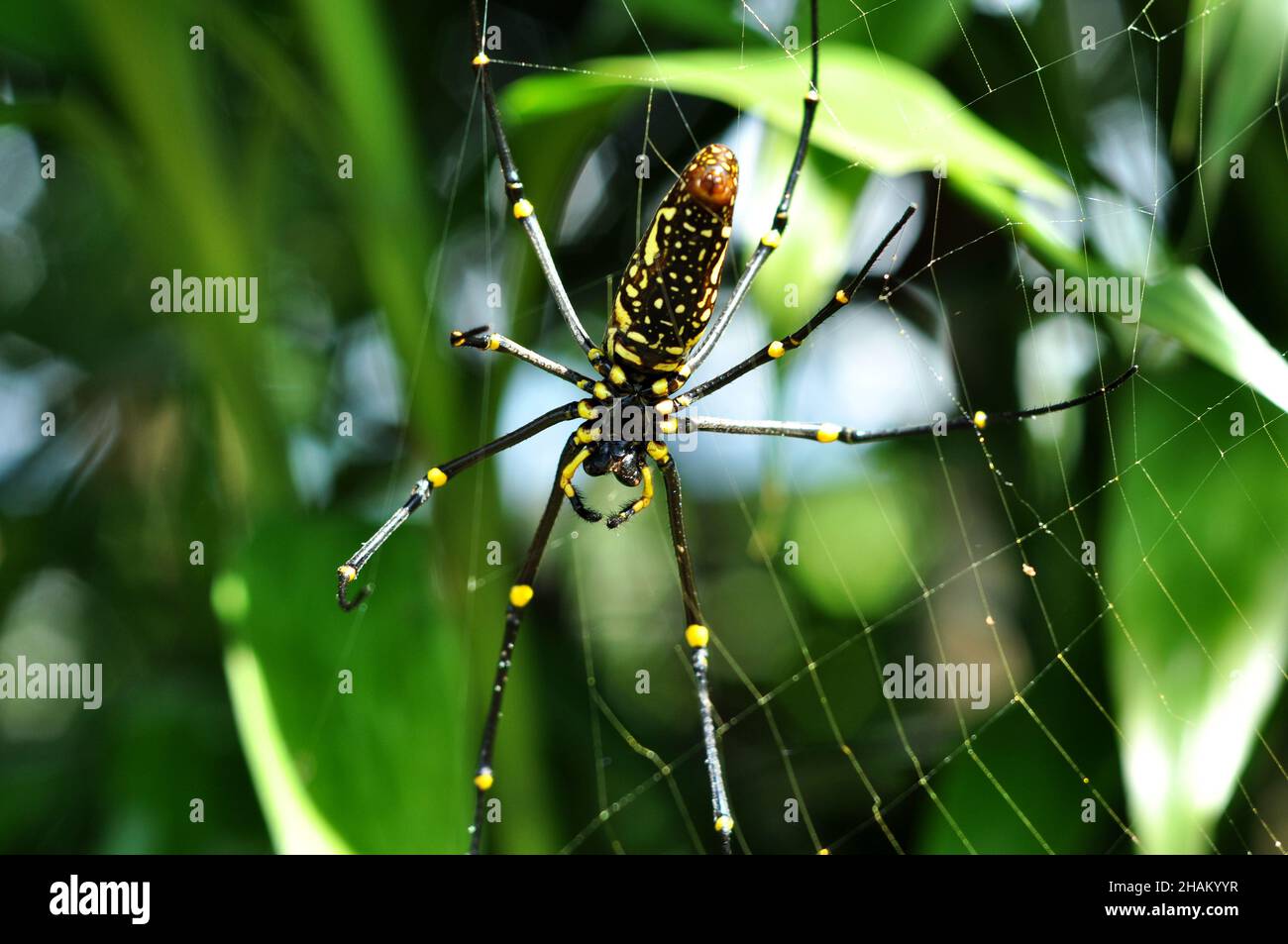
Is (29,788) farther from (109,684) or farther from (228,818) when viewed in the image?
(228,818)

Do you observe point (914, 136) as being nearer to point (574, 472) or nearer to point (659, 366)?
point (659, 366)

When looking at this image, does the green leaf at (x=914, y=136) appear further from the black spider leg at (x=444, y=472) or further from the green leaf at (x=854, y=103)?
the black spider leg at (x=444, y=472)

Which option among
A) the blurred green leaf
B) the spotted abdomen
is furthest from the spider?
the blurred green leaf

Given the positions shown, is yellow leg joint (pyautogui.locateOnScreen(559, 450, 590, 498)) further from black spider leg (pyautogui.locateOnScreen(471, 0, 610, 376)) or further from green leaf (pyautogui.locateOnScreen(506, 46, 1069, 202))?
green leaf (pyautogui.locateOnScreen(506, 46, 1069, 202))

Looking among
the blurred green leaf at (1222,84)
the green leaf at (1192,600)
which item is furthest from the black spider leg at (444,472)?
the blurred green leaf at (1222,84)

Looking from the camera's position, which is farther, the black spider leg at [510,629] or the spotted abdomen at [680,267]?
the black spider leg at [510,629]
